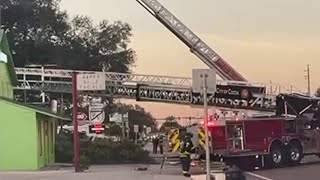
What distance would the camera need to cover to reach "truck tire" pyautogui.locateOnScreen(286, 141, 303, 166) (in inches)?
1207

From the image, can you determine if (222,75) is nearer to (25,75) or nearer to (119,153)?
(25,75)

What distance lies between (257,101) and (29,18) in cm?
2843

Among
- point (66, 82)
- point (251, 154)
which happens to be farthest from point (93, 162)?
point (66, 82)

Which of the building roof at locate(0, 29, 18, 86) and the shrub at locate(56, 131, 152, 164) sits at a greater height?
the building roof at locate(0, 29, 18, 86)

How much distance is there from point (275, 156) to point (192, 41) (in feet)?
128

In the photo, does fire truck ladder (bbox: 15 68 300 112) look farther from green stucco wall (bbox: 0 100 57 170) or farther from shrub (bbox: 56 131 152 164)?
green stucco wall (bbox: 0 100 57 170)

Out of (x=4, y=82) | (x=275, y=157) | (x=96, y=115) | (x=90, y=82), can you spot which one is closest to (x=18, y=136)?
(x=96, y=115)

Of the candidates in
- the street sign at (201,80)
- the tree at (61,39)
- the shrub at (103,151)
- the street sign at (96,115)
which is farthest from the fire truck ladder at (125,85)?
the street sign at (201,80)

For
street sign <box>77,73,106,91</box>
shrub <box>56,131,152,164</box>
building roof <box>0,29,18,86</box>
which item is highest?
building roof <box>0,29,18,86</box>

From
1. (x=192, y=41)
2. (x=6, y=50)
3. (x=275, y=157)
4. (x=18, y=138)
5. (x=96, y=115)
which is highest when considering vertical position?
(x=192, y=41)

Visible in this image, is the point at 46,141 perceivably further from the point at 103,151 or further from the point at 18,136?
the point at 103,151

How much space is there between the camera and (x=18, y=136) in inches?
1059

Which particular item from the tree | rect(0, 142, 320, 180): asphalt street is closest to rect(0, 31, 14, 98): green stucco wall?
rect(0, 142, 320, 180): asphalt street

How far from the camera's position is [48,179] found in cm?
1991
